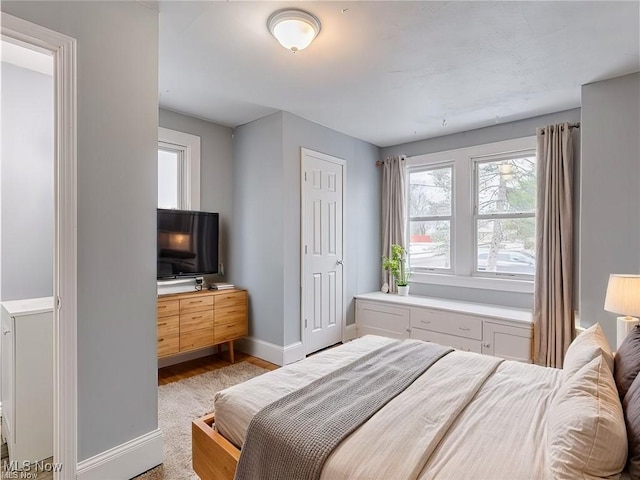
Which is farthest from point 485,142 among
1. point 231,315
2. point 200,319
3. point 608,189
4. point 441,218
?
point 200,319

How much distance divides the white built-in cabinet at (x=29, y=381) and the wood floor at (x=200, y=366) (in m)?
1.20

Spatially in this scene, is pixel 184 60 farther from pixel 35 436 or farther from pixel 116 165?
pixel 35 436

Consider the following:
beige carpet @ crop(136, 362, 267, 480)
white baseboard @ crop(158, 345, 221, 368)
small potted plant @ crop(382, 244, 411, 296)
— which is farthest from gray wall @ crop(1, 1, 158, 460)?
small potted plant @ crop(382, 244, 411, 296)

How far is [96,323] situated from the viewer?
176cm

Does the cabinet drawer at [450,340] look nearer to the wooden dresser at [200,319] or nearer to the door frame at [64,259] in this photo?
the wooden dresser at [200,319]

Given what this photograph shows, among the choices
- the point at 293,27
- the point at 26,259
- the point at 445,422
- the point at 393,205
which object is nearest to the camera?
the point at 445,422

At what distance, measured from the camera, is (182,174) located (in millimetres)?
3701

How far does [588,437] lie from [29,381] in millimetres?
2602

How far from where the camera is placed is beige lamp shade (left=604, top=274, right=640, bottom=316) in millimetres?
2137

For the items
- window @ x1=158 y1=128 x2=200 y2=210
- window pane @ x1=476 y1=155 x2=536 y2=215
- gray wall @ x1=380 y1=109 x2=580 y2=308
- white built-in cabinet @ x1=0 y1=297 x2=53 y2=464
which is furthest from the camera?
window pane @ x1=476 y1=155 x2=536 y2=215

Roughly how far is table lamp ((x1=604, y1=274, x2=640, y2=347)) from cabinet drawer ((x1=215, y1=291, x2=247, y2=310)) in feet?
10.5

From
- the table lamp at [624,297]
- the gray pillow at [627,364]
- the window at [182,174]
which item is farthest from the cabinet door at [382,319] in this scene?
the gray pillow at [627,364]

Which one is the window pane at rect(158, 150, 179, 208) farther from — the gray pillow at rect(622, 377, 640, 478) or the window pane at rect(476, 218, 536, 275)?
the gray pillow at rect(622, 377, 640, 478)

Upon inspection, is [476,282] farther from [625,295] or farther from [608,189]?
[625,295]
